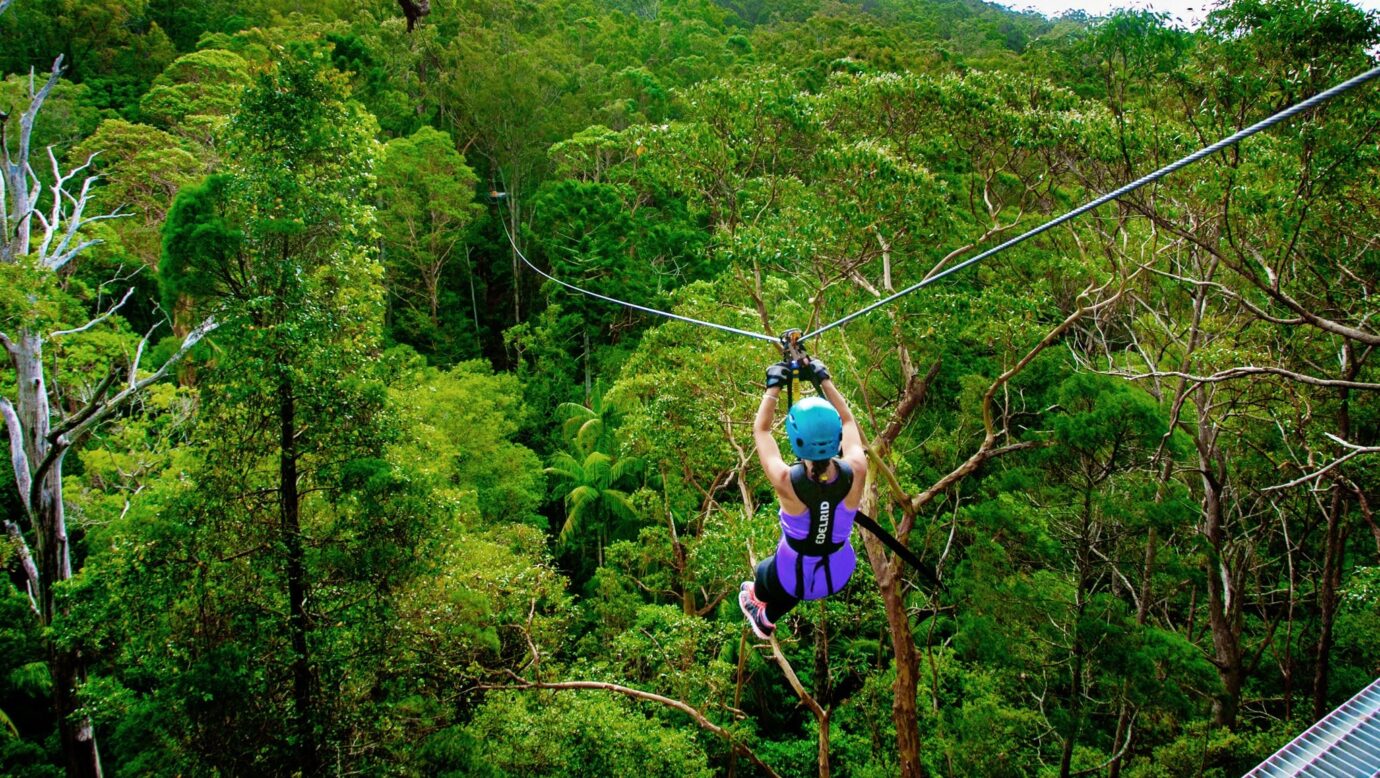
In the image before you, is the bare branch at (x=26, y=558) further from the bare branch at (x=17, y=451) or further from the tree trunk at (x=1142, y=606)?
the tree trunk at (x=1142, y=606)

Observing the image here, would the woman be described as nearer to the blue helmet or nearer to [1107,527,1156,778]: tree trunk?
the blue helmet

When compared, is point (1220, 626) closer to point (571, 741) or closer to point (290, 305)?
point (571, 741)

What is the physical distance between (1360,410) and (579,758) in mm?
9015

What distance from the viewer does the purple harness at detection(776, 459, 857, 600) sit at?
113 inches

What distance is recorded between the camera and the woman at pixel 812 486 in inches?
106

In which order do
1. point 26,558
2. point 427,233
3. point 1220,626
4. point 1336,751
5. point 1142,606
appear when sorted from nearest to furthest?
point 1336,751 → point 26,558 → point 1142,606 → point 1220,626 → point 427,233

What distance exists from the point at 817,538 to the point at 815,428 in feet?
1.98

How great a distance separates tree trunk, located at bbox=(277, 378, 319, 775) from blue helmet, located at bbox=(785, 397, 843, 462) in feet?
14.0

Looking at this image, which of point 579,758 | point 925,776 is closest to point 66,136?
point 579,758

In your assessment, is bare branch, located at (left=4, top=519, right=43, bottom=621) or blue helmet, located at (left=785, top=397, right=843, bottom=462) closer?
blue helmet, located at (left=785, top=397, right=843, bottom=462)

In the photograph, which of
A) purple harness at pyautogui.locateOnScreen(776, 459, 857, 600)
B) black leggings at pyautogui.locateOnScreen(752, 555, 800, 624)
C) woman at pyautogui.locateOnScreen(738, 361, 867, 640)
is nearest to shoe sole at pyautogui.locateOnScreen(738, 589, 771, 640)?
black leggings at pyautogui.locateOnScreen(752, 555, 800, 624)

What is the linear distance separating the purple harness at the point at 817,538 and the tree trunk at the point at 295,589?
405 centimetres

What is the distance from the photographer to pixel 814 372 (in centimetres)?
301

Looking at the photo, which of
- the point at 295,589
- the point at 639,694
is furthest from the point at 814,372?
the point at 639,694
